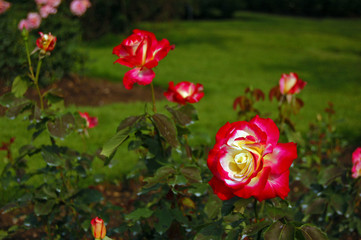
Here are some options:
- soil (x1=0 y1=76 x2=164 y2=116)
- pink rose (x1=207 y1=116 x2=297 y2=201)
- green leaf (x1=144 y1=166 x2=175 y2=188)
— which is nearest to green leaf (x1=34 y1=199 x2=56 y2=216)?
green leaf (x1=144 y1=166 x2=175 y2=188)

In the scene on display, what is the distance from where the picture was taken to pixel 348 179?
208 centimetres

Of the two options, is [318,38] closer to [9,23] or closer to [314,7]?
[9,23]

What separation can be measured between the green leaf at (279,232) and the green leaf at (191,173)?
1.60 feet

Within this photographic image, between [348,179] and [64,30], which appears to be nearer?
[348,179]

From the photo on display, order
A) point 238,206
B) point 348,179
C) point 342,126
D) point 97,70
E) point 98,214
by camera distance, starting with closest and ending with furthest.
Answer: point 238,206 → point 98,214 → point 348,179 → point 342,126 → point 97,70

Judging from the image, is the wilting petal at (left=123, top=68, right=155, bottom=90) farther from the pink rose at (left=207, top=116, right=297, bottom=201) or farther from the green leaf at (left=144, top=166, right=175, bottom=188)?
the pink rose at (left=207, top=116, right=297, bottom=201)

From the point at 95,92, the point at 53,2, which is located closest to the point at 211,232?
the point at 53,2

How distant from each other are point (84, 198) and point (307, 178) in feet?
3.95

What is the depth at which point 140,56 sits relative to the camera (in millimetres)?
1486

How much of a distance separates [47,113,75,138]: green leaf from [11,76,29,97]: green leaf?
192 mm

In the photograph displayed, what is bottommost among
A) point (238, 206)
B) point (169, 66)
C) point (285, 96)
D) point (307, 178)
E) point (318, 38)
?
point (318, 38)

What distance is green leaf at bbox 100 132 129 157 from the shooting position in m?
1.42

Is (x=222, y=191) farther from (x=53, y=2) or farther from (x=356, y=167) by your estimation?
(x=53, y=2)

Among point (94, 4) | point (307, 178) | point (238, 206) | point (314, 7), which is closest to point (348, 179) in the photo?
point (307, 178)
